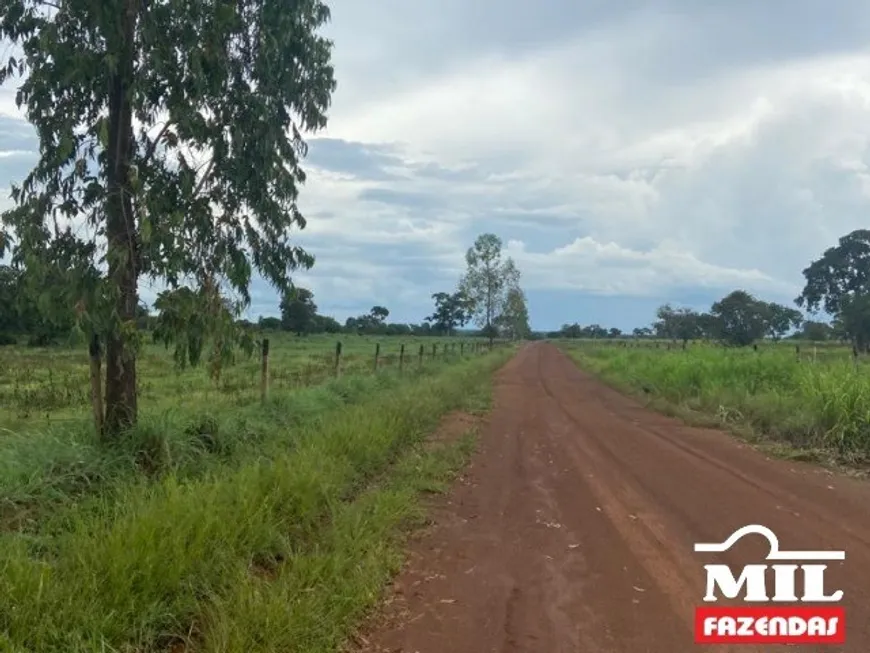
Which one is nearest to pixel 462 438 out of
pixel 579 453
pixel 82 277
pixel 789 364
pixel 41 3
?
pixel 579 453

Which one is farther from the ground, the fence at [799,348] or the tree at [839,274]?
the tree at [839,274]

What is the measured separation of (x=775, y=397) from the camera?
13.6 m

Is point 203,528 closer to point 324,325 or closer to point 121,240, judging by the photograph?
point 121,240

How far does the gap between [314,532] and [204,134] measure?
13.2ft

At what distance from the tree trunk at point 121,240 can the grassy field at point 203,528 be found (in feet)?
1.45

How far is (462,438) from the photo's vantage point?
11648 mm

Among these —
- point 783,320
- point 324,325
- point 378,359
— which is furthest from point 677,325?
point 378,359

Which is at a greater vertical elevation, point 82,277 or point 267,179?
point 267,179

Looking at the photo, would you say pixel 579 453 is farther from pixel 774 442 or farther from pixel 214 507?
pixel 214 507

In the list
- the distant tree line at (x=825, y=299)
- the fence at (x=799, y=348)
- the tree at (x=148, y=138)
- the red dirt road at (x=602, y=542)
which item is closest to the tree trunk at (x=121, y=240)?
the tree at (x=148, y=138)

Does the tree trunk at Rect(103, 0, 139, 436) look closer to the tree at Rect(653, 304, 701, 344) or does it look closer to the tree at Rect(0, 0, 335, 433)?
the tree at Rect(0, 0, 335, 433)

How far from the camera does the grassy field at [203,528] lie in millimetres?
4023

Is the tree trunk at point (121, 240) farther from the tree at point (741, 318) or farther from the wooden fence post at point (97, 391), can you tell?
the tree at point (741, 318)

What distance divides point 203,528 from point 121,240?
136 inches
